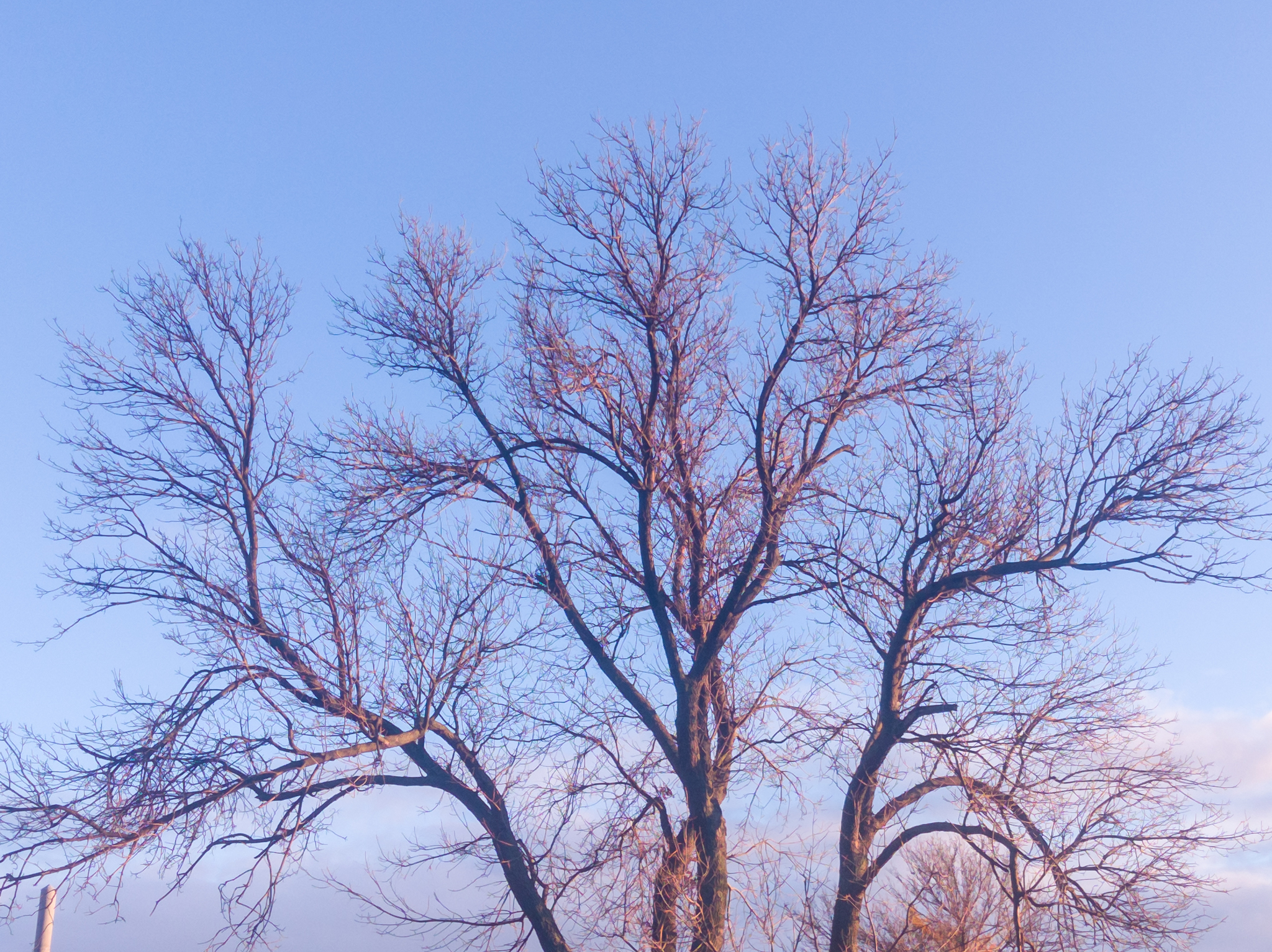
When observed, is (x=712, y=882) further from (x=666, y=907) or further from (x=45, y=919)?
(x=45, y=919)

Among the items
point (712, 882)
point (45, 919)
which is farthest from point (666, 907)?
point (45, 919)

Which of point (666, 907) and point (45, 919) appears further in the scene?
point (45, 919)

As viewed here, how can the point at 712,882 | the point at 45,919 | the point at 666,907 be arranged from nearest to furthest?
the point at 666,907 < the point at 712,882 < the point at 45,919

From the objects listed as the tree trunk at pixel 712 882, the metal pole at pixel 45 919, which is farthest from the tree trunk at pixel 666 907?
the metal pole at pixel 45 919

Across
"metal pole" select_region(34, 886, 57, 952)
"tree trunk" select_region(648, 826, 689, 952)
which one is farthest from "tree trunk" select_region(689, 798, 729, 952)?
"metal pole" select_region(34, 886, 57, 952)

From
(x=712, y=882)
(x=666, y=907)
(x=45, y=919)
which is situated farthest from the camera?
(x=45, y=919)

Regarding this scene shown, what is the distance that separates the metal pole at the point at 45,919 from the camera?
984 cm

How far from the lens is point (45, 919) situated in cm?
1319

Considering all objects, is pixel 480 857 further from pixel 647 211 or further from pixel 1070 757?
pixel 647 211

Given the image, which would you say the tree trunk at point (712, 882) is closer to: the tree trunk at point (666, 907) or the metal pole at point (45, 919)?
the tree trunk at point (666, 907)

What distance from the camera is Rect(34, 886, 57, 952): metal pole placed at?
387 inches

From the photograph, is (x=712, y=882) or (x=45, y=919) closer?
(x=712, y=882)

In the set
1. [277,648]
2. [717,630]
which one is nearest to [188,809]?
[277,648]

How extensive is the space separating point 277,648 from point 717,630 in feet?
14.8
